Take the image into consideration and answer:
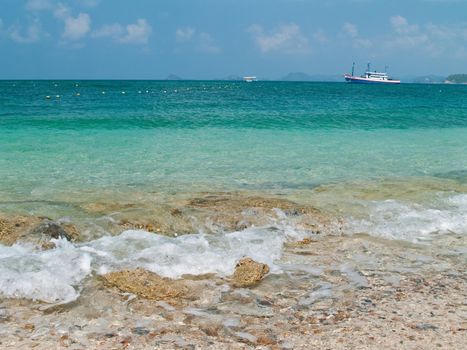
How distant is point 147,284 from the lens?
636 cm

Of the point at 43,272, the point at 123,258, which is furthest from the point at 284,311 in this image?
the point at 43,272

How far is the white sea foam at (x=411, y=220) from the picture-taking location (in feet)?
30.2

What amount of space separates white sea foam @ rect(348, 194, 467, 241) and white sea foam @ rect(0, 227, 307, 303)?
5.57 ft

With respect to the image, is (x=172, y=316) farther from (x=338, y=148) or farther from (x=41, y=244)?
(x=338, y=148)

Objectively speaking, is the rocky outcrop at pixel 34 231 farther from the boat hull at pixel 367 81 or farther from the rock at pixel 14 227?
the boat hull at pixel 367 81

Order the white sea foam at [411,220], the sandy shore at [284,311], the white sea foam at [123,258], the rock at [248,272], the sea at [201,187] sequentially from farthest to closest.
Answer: the white sea foam at [411,220]
the sea at [201,187]
the rock at [248,272]
the white sea foam at [123,258]
the sandy shore at [284,311]

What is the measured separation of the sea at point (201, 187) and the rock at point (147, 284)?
1.16ft

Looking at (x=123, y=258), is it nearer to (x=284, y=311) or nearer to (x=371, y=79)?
(x=284, y=311)

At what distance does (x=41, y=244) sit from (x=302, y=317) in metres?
4.38

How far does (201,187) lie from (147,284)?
21.1 ft

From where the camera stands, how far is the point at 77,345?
482 cm

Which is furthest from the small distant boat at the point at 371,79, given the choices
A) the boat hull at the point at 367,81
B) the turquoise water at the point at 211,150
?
the turquoise water at the point at 211,150

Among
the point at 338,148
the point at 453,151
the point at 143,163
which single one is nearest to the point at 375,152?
the point at 338,148

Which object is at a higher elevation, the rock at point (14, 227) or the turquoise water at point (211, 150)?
the turquoise water at point (211, 150)
